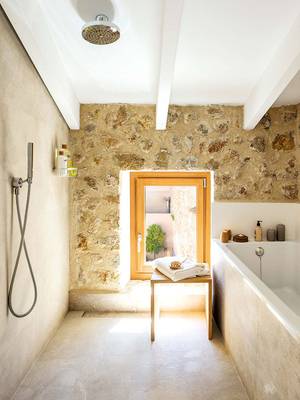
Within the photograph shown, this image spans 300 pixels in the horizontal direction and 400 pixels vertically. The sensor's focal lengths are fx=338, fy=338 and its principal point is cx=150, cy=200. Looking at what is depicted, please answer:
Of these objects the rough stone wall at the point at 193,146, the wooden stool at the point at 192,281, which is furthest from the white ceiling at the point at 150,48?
the wooden stool at the point at 192,281

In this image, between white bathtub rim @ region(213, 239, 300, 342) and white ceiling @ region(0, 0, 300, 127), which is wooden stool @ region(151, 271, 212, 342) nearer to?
white bathtub rim @ region(213, 239, 300, 342)

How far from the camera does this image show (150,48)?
2303mm

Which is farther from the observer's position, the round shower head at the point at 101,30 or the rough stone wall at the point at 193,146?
the rough stone wall at the point at 193,146

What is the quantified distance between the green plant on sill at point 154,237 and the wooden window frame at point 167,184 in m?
0.15

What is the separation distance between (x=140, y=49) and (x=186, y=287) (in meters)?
2.15

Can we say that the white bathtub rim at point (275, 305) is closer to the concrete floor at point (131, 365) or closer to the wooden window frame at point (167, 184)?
the concrete floor at point (131, 365)

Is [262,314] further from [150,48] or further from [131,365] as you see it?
[150,48]

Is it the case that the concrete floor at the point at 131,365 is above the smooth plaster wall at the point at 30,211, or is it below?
below

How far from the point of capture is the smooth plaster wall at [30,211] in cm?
189

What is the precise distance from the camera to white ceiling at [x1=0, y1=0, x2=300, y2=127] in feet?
6.22

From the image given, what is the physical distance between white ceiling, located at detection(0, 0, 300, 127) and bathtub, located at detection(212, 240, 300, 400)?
1441 millimetres

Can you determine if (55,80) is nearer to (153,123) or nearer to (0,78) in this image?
(0,78)

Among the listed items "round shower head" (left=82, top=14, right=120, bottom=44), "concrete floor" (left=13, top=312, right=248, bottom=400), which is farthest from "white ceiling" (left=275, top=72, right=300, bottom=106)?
"concrete floor" (left=13, top=312, right=248, bottom=400)

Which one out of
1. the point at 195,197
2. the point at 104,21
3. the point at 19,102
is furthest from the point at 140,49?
the point at 195,197
